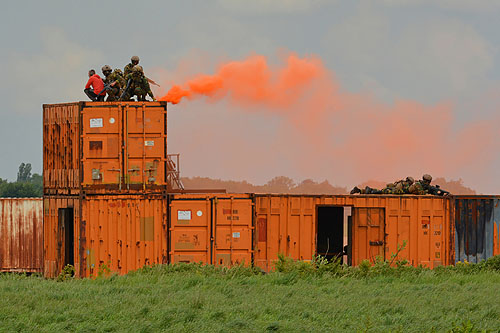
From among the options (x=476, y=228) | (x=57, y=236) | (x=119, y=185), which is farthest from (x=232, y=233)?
(x=476, y=228)

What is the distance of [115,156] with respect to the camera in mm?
19672

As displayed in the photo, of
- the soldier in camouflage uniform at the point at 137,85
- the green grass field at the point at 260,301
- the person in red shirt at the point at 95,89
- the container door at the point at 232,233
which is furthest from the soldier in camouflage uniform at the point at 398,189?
the person in red shirt at the point at 95,89

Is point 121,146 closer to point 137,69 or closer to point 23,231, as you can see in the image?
point 137,69

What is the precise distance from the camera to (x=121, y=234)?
19.5 m

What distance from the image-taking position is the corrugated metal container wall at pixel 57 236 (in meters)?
20.8

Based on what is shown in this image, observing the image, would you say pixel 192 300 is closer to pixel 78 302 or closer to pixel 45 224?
pixel 78 302

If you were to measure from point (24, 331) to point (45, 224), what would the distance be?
9358 mm

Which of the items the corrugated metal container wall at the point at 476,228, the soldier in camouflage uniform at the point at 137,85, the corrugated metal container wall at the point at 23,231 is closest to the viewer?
the soldier in camouflage uniform at the point at 137,85

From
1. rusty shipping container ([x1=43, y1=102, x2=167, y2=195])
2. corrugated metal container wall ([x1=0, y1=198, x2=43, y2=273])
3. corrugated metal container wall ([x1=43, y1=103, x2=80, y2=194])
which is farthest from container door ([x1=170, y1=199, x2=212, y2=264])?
corrugated metal container wall ([x1=0, y1=198, x2=43, y2=273])

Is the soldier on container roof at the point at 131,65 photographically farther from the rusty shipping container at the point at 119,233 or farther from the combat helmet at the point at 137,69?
the rusty shipping container at the point at 119,233

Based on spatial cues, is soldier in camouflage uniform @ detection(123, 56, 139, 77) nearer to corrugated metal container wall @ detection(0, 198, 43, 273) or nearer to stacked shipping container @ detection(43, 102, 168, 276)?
stacked shipping container @ detection(43, 102, 168, 276)

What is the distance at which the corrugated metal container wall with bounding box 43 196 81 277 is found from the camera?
20766 mm

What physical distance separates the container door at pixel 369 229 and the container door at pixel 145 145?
18.9 feet

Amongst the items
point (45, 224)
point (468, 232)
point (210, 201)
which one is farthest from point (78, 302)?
point (468, 232)
